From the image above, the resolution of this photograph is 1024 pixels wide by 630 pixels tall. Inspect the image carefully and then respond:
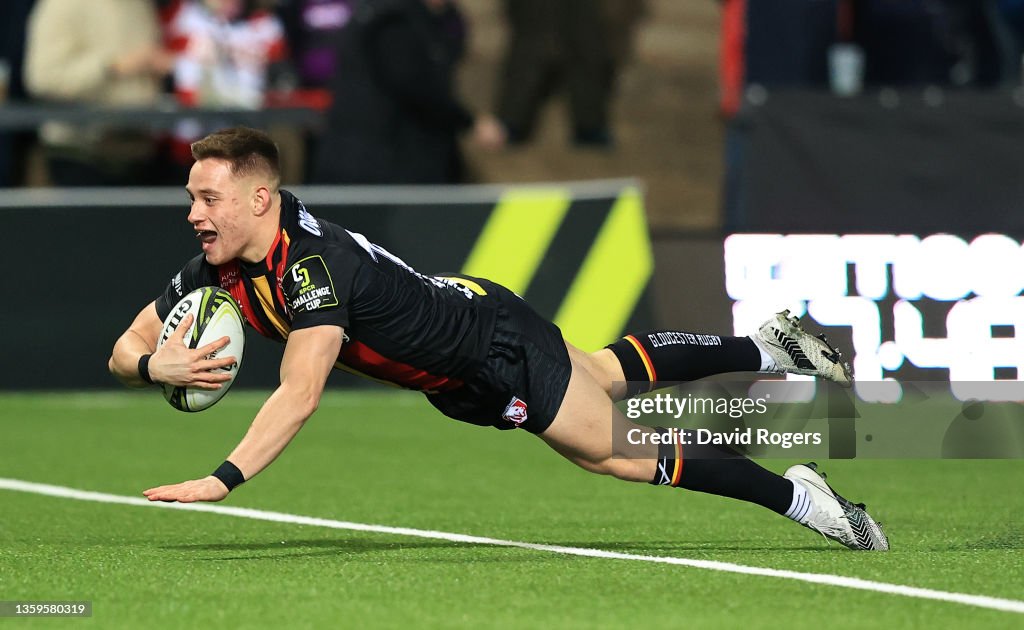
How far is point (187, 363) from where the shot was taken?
7523 mm

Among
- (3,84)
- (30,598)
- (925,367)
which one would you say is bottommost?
(30,598)

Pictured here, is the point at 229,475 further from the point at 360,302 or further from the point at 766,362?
the point at 766,362

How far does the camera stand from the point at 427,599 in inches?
259

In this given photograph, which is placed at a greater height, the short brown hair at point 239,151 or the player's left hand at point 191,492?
the short brown hair at point 239,151

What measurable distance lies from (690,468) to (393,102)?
7.47m

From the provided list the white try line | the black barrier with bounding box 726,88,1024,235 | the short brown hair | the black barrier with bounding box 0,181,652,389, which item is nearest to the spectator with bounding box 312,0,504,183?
the black barrier with bounding box 0,181,652,389

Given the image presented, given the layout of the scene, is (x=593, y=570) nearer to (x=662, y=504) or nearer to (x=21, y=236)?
(x=662, y=504)

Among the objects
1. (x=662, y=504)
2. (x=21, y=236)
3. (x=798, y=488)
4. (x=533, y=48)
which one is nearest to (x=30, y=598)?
(x=798, y=488)

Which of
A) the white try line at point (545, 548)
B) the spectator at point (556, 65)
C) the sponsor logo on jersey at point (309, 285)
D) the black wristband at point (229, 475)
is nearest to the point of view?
the white try line at point (545, 548)

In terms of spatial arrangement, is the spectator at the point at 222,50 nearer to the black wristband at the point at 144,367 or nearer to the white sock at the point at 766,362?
the black wristband at the point at 144,367

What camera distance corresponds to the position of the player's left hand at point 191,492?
6.80 m

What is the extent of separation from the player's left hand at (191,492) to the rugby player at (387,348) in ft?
0.76

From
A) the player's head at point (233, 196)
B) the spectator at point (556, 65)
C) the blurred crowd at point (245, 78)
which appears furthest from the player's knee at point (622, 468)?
the spectator at point (556, 65)

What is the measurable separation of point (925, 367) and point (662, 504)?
435cm
